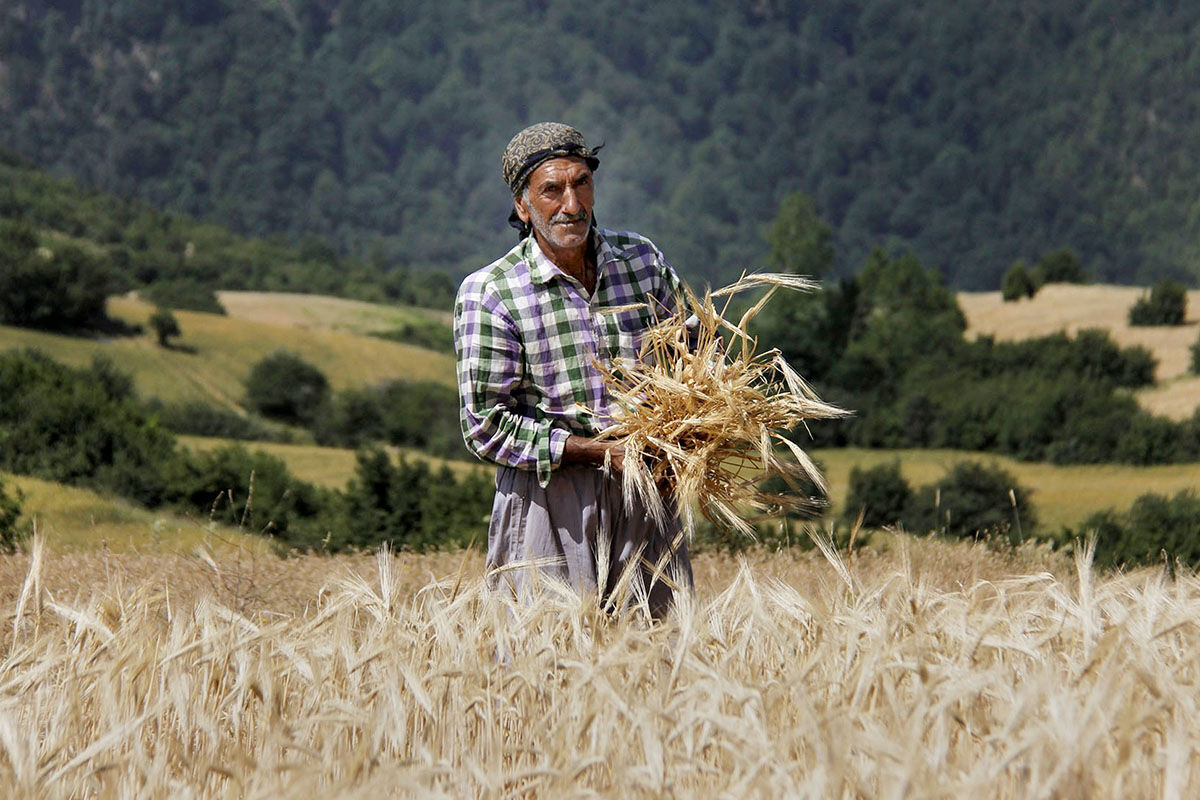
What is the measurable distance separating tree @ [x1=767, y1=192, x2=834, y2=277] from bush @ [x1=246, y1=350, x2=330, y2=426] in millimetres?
35701

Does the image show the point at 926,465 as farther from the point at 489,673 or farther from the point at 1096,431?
the point at 489,673

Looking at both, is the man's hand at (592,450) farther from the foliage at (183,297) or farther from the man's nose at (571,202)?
the foliage at (183,297)

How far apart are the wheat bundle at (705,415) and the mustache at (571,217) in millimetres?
384

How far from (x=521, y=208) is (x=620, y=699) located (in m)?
1.89

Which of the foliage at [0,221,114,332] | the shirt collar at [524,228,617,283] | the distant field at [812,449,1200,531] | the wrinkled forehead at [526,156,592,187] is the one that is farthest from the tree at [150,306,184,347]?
the wrinkled forehead at [526,156,592,187]

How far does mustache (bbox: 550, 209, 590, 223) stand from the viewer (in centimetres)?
410

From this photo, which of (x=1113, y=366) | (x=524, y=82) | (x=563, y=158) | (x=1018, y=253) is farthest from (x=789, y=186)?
(x=563, y=158)

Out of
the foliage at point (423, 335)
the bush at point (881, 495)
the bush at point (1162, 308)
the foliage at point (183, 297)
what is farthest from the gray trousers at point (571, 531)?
the foliage at point (423, 335)

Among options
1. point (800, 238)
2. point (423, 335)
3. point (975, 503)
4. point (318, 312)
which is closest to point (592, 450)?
point (975, 503)

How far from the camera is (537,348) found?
417 cm

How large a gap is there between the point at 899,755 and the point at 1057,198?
134119mm

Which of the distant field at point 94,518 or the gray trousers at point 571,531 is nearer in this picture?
the gray trousers at point 571,531

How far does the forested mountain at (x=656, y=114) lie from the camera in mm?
128125

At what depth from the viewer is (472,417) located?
4.14 m
